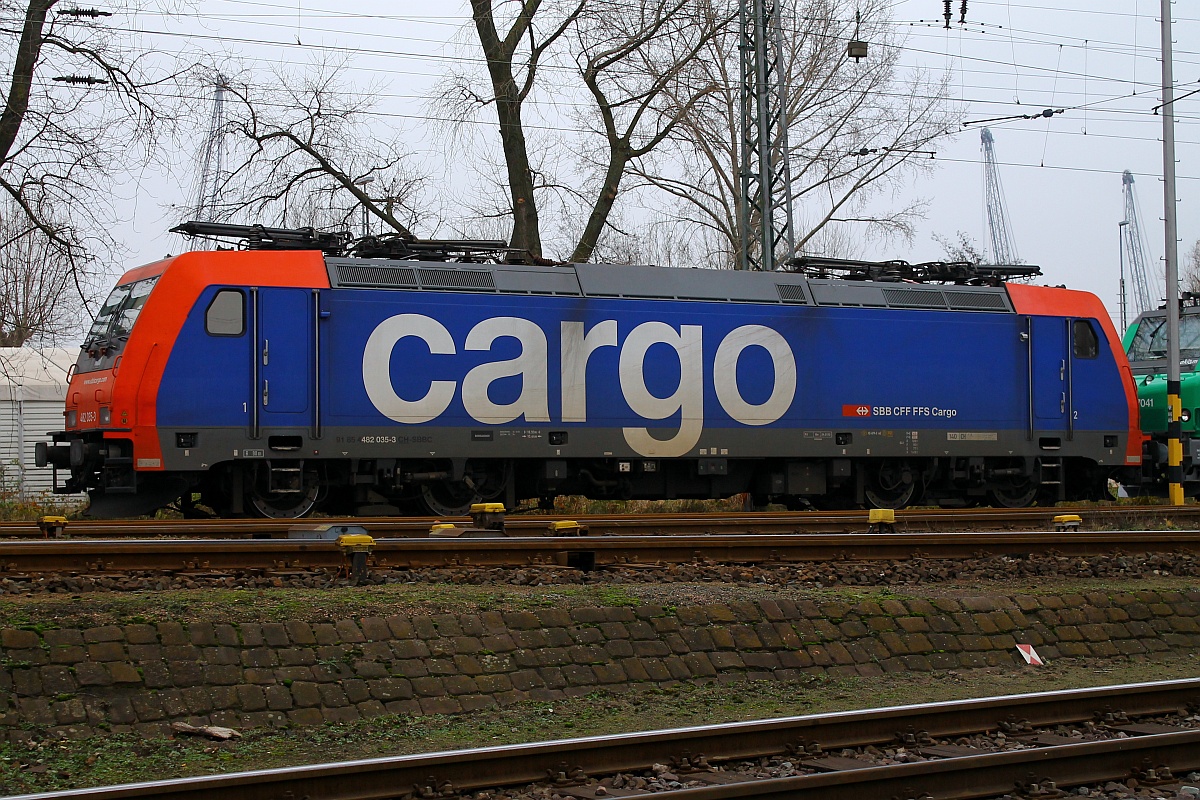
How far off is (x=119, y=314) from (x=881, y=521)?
9.67 metres

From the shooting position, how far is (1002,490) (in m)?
19.0

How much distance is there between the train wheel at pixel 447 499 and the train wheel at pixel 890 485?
20.7 feet

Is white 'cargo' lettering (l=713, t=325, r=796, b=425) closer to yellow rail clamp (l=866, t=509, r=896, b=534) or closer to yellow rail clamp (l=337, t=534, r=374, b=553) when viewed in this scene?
yellow rail clamp (l=866, t=509, r=896, b=534)

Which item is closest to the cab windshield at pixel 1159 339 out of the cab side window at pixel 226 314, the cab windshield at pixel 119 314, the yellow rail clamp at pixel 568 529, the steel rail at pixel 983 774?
the yellow rail clamp at pixel 568 529

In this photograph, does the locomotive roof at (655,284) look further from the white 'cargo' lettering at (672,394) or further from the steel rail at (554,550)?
the steel rail at (554,550)

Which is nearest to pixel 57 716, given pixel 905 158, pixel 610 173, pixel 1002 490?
pixel 1002 490

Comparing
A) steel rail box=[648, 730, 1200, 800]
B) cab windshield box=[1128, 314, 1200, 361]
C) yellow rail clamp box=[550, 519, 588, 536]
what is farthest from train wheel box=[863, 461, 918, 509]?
steel rail box=[648, 730, 1200, 800]

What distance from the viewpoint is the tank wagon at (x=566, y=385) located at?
14211mm

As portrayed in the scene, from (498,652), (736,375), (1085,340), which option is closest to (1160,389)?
(1085,340)

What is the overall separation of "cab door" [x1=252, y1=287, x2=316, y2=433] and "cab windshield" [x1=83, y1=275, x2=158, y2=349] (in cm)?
142

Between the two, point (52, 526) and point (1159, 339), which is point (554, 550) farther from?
point (1159, 339)

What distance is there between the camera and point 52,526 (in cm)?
1151

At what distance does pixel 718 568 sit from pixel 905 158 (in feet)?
83.2

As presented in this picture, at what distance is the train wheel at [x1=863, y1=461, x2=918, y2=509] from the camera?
1812cm
